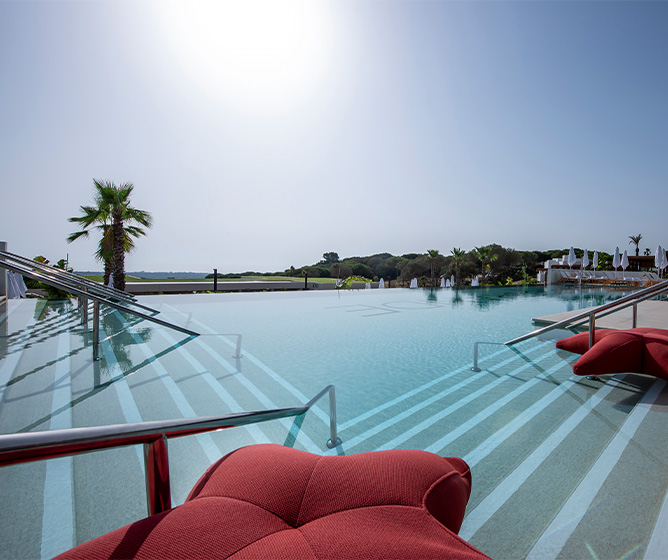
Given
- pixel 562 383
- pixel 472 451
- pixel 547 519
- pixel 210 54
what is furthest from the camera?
pixel 210 54

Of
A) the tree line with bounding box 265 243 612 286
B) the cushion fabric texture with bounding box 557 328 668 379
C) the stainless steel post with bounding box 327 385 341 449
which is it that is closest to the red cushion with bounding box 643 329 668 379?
the cushion fabric texture with bounding box 557 328 668 379

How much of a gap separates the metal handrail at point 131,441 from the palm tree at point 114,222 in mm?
14739

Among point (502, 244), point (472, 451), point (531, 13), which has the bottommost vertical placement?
Result: point (472, 451)

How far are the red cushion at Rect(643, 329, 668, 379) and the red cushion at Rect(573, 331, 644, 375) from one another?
0.13 feet

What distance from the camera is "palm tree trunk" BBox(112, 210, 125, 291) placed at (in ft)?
42.5

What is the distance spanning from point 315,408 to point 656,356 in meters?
3.17

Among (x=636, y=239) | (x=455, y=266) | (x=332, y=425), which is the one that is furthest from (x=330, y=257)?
(x=332, y=425)

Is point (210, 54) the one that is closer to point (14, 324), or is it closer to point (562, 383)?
point (14, 324)

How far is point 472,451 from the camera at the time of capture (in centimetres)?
219

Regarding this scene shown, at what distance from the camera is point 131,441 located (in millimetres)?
824

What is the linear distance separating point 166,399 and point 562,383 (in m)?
4.11

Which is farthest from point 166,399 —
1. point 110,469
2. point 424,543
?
point 424,543

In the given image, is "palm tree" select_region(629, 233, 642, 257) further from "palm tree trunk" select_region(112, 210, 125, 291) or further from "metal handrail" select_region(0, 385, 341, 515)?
"metal handrail" select_region(0, 385, 341, 515)

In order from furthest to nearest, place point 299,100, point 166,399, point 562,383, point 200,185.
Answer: point 200,185 < point 299,100 < point 562,383 < point 166,399
